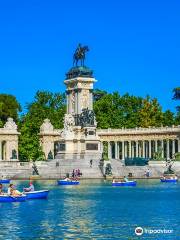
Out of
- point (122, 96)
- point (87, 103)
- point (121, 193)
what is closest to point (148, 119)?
point (122, 96)

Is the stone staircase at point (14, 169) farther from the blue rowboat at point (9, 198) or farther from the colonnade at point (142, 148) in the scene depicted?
the blue rowboat at point (9, 198)

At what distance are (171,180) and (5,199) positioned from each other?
1448 inches

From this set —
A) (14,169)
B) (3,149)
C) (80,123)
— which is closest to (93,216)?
(80,123)

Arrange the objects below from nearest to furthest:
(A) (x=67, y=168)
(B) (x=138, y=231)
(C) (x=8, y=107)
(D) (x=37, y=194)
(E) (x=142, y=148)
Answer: (B) (x=138, y=231) < (D) (x=37, y=194) < (A) (x=67, y=168) < (E) (x=142, y=148) < (C) (x=8, y=107)

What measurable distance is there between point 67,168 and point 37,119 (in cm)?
4179

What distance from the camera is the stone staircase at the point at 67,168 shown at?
103312 millimetres

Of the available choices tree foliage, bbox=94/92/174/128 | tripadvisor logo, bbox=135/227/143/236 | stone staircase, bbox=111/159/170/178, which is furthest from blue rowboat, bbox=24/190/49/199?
tree foliage, bbox=94/92/174/128

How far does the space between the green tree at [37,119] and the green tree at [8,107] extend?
2.18 m

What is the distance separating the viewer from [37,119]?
477 ft

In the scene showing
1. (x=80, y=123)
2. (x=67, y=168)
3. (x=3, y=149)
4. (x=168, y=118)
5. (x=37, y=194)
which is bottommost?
(x=37, y=194)

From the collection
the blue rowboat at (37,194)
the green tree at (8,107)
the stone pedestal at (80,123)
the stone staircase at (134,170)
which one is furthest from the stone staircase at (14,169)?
the blue rowboat at (37,194)

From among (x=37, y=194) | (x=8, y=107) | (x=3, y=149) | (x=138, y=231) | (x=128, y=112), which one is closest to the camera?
(x=138, y=231)

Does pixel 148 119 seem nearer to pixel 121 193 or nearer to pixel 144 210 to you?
pixel 121 193

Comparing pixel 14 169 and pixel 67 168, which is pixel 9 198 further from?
pixel 14 169
